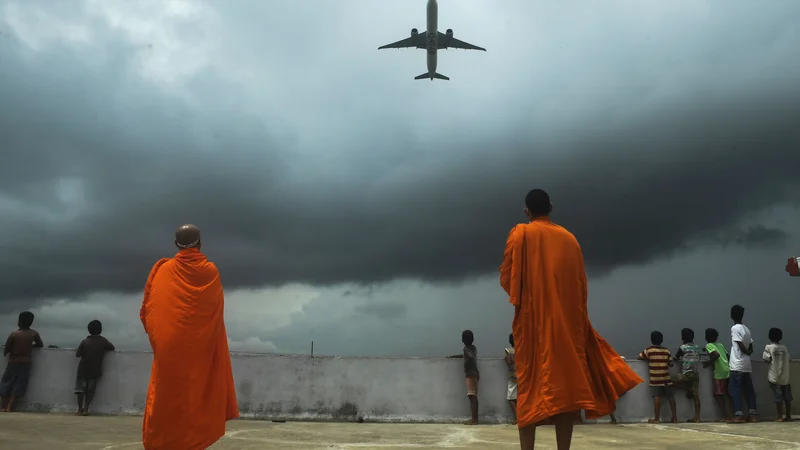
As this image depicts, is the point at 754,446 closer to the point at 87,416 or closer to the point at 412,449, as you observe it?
the point at 412,449

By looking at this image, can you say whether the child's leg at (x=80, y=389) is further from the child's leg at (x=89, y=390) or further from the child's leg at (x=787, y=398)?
the child's leg at (x=787, y=398)

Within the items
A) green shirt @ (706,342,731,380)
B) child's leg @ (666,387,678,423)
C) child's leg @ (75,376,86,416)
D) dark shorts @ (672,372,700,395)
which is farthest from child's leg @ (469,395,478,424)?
child's leg @ (75,376,86,416)

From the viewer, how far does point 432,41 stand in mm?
34000

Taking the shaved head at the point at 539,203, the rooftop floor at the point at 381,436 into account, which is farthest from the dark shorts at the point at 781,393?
the shaved head at the point at 539,203

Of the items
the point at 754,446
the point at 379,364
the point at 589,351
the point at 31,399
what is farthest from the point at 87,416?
the point at 754,446

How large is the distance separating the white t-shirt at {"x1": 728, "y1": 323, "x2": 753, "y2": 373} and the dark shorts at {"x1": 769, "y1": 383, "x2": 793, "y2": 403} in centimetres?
80

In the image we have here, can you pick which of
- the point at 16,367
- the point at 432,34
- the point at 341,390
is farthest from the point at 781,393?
the point at 432,34

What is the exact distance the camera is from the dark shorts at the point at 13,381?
9.54m

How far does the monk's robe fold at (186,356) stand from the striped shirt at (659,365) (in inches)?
276

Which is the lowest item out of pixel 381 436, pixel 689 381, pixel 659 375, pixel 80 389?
pixel 381 436

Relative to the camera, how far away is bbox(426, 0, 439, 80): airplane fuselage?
107ft

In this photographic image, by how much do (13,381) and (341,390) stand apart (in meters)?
5.36

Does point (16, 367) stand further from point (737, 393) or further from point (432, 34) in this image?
point (432, 34)

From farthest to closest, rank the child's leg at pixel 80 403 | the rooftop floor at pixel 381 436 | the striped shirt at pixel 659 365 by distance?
the child's leg at pixel 80 403
the striped shirt at pixel 659 365
the rooftop floor at pixel 381 436
